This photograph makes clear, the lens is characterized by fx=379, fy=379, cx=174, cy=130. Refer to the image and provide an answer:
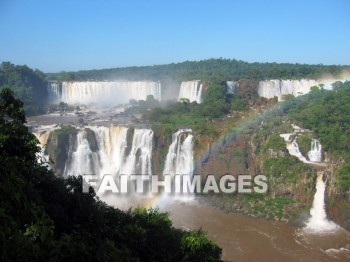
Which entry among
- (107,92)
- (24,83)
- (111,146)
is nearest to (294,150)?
(111,146)

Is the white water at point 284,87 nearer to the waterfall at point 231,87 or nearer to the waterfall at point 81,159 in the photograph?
the waterfall at point 231,87

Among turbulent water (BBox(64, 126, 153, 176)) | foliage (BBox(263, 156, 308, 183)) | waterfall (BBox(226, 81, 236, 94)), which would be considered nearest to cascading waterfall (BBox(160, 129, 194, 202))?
turbulent water (BBox(64, 126, 153, 176))

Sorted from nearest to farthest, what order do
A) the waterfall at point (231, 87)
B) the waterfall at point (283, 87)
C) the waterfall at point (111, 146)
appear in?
1. the waterfall at point (111, 146)
2. the waterfall at point (283, 87)
3. the waterfall at point (231, 87)

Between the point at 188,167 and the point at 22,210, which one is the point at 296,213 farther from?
the point at 22,210

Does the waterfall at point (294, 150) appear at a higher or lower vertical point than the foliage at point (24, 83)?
lower

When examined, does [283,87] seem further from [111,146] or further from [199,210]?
[199,210]

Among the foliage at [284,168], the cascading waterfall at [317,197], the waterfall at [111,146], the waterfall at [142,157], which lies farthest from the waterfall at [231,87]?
the foliage at [284,168]

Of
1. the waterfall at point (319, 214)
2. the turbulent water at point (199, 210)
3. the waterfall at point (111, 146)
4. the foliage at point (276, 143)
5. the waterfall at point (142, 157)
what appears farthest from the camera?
the waterfall at point (111, 146)

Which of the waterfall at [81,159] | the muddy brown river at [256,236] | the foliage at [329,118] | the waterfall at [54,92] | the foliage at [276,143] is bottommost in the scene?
the muddy brown river at [256,236]
